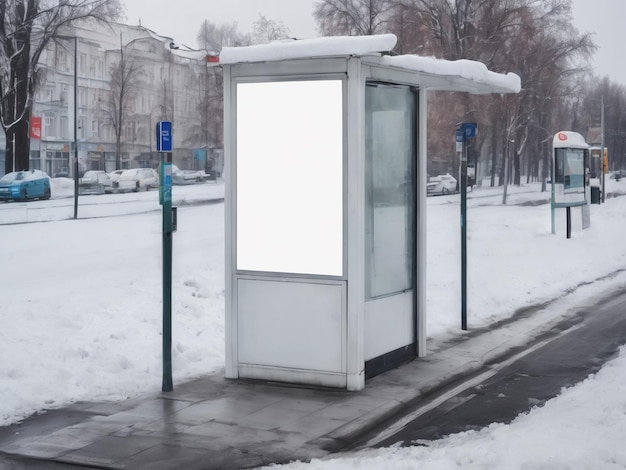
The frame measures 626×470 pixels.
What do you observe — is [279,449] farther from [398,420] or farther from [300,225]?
[300,225]

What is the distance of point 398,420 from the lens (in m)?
7.68

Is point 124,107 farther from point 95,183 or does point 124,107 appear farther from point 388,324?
point 388,324

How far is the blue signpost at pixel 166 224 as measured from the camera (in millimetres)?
8297

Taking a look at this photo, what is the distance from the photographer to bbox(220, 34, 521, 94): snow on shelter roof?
8.08 meters

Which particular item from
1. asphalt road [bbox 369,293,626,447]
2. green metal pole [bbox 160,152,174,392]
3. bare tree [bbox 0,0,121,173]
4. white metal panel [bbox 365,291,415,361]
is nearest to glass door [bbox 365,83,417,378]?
white metal panel [bbox 365,291,415,361]

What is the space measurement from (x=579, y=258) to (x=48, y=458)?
51.3 feet

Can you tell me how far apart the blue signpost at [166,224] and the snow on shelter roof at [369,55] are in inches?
37.7

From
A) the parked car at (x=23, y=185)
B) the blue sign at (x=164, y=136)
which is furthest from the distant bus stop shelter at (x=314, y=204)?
the parked car at (x=23, y=185)

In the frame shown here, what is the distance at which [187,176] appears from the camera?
60812 millimetres

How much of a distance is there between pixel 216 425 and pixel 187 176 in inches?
2133

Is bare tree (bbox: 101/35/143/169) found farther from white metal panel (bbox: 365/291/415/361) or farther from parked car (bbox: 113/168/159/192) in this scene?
white metal panel (bbox: 365/291/415/361)

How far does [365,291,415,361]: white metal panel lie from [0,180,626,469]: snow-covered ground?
1.69 meters

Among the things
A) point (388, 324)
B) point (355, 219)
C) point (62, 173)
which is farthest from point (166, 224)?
point (62, 173)

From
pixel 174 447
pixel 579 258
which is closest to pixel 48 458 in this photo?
pixel 174 447
